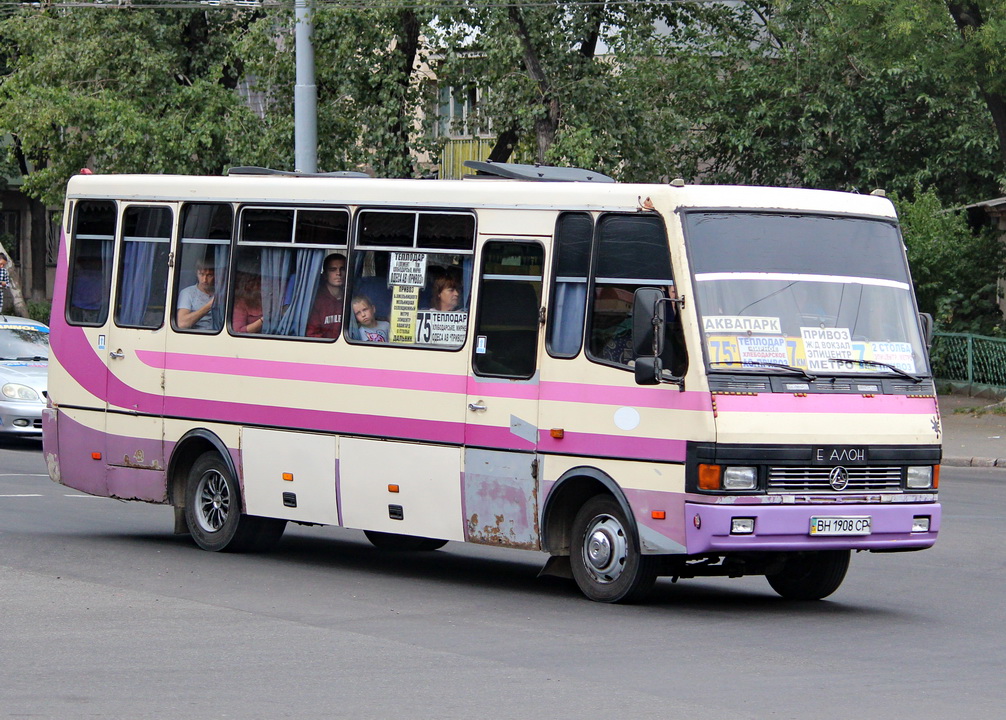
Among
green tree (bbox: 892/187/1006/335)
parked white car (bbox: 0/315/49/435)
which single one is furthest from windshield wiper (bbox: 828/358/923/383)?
green tree (bbox: 892/187/1006/335)

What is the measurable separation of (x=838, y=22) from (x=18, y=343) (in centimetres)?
1702

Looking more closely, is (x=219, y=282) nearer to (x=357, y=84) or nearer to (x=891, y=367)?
(x=891, y=367)

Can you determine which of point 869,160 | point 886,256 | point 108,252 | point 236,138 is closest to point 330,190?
point 108,252

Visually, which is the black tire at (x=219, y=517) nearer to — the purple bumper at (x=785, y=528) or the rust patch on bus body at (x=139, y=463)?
the rust patch on bus body at (x=139, y=463)

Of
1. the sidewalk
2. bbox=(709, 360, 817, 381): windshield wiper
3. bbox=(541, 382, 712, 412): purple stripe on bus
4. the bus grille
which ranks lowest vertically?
the sidewalk

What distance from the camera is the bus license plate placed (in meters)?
10.2

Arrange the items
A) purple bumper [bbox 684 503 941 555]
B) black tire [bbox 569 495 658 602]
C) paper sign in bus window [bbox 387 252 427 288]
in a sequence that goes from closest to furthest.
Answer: purple bumper [bbox 684 503 941 555]
black tire [bbox 569 495 658 602]
paper sign in bus window [bbox 387 252 427 288]

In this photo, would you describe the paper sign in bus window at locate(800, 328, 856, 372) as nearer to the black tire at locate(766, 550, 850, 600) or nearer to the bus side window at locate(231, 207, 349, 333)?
the black tire at locate(766, 550, 850, 600)

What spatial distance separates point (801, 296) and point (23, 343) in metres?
15.8

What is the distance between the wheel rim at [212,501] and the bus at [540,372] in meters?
0.03

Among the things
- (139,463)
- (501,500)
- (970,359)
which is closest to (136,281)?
(139,463)

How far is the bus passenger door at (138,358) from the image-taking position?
13.7 metres

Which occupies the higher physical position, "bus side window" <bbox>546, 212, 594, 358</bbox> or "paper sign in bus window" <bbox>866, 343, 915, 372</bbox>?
"bus side window" <bbox>546, 212, 594, 358</bbox>

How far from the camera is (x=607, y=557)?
10750 millimetres
